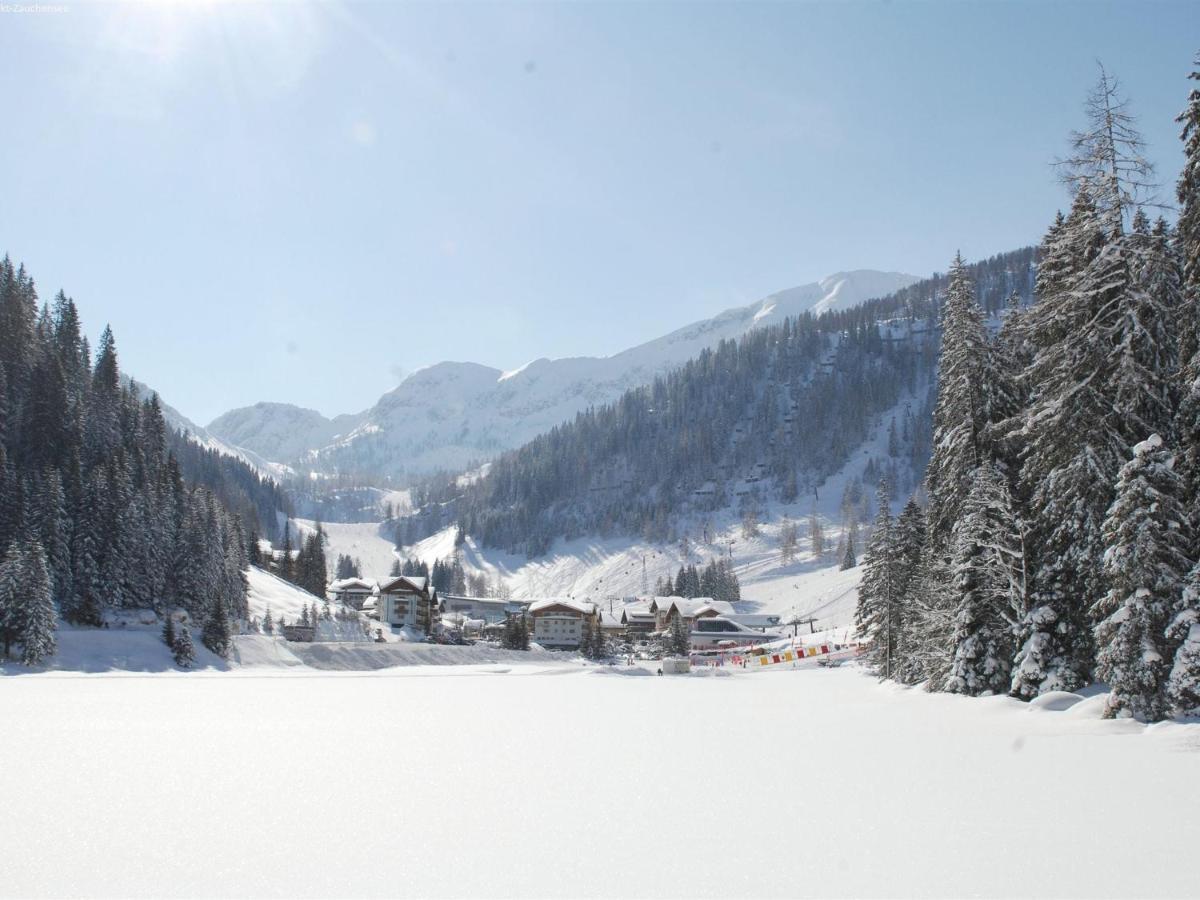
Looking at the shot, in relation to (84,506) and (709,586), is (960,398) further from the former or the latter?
(709,586)

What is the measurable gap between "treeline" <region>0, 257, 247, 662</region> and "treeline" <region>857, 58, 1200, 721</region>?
54.1m

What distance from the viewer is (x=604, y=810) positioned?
42.0 feet

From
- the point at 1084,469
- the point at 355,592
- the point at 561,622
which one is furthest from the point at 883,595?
the point at 355,592

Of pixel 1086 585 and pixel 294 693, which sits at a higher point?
pixel 1086 585

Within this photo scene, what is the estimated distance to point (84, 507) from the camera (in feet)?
220

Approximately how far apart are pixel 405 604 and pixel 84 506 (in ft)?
175

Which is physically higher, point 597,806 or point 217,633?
point 597,806

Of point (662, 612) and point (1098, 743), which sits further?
point (662, 612)

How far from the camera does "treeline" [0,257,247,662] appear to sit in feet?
200

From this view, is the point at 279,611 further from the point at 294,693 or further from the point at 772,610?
the point at 772,610

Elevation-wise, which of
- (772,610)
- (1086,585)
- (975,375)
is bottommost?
(772,610)

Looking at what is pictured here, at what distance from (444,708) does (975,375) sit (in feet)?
82.1

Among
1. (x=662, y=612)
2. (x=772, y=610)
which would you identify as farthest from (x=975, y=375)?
(x=772, y=610)

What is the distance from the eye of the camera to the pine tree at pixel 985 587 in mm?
30234
